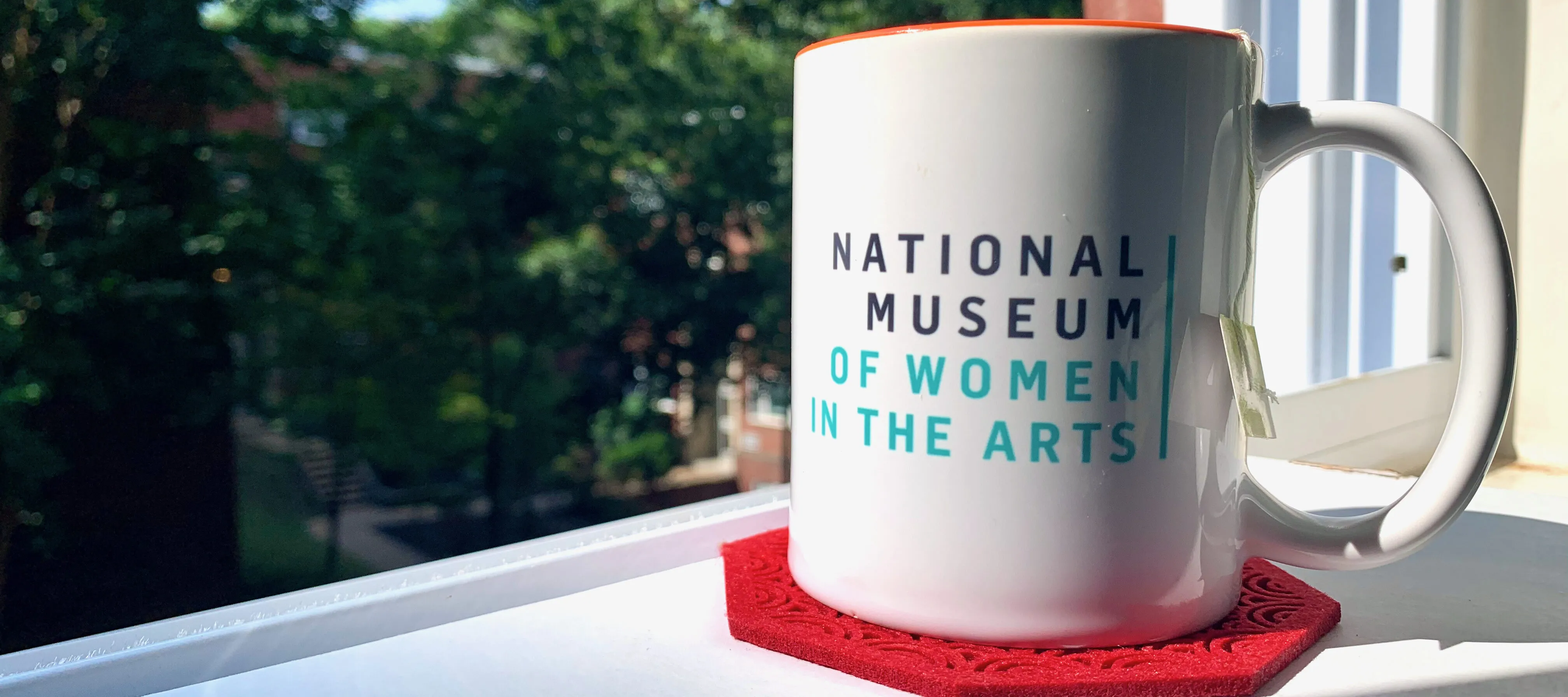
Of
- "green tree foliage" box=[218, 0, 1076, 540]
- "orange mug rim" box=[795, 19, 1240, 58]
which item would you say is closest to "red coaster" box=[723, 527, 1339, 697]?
"orange mug rim" box=[795, 19, 1240, 58]

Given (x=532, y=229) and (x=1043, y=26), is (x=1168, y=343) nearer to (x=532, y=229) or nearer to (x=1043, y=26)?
(x=1043, y=26)

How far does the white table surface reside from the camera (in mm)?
248

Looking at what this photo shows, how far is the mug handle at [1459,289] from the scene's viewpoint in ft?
0.80

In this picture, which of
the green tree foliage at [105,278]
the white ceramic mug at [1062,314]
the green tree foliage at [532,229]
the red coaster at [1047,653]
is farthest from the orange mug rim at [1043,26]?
the green tree foliage at [532,229]

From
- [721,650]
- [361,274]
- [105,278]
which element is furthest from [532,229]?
[721,650]

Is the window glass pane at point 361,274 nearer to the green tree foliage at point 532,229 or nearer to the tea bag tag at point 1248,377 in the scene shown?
the green tree foliage at point 532,229

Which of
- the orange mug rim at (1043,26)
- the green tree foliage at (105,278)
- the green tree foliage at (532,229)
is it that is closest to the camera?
the orange mug rim at (1043,26)

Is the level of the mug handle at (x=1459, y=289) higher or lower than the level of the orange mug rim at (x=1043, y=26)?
lower

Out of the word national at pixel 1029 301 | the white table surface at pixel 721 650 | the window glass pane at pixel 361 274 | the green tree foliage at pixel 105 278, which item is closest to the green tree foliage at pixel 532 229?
the window glass pane at pixel 361 274

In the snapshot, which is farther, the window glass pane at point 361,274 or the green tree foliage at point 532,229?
the green tree foliage at point 532,229

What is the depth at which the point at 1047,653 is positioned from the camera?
0.25 metres

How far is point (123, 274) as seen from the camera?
141 inches

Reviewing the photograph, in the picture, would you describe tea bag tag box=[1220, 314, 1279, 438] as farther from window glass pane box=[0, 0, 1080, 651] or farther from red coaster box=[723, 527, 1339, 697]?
window glass pane box=[0, 0, 1080, 651]

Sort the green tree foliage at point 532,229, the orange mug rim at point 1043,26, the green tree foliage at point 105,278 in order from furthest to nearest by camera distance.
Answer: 1. the green tree foliage at point 532,229
2. the green tree foliage at point 105,278
3. the orange mug rim at point 1043,26
